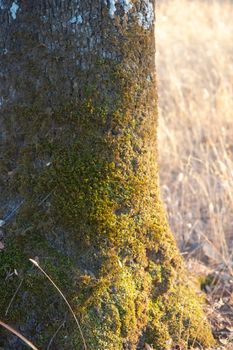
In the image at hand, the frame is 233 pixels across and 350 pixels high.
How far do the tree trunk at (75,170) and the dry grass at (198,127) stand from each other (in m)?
1.10

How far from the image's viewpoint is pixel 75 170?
252 cm

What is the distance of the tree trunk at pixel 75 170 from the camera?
2.47 meters

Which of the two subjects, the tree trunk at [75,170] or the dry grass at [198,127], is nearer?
the tree trunk at [75,170]

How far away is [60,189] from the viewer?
2531mm

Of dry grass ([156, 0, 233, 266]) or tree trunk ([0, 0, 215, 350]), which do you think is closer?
tree trunk ([0, 0, 215, 350])

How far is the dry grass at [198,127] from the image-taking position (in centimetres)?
453

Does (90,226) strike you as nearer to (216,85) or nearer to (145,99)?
(145,99)

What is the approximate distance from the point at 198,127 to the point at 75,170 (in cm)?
397

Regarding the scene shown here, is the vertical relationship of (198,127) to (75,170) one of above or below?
below

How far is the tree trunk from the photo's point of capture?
2475mm

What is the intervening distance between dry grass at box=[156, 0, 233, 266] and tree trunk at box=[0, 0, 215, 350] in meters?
1.10

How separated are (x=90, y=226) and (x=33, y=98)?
2.15ft

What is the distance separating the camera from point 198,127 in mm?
6289

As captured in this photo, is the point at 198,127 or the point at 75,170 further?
the point at 198,127
